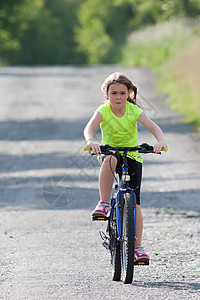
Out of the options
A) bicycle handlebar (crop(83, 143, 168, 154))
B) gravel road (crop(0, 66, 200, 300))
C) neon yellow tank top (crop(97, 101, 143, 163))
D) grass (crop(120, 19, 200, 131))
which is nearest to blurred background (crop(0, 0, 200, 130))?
grass (crop(120, 19, 200, 131))

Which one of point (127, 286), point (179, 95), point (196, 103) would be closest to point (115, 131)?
point (127, 286)

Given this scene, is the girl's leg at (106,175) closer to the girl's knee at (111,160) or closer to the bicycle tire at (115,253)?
the girl's knee at (111,160)

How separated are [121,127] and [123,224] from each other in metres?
0.78

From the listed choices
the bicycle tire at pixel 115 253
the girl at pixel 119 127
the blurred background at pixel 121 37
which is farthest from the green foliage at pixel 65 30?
the bicycle tire at pixel 115 253

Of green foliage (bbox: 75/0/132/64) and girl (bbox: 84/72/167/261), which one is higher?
green foliage (bbox: 75/0/132/64)

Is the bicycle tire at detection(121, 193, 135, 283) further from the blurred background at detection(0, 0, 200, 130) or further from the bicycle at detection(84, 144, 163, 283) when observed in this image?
the blurred background at detection(0, 0, 200, 130)

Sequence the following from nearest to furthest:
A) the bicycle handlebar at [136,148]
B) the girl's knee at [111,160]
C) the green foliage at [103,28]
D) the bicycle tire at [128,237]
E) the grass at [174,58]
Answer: the bicycle tire at [128,237] → the bicycle handlebar at [136,148] → the girl's knee at [111,160] → the grass at [174,58] → the green foliage at [103,28]

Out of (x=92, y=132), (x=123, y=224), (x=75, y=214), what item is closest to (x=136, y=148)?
(x=92, y=132)

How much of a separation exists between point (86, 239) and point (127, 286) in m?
1.85

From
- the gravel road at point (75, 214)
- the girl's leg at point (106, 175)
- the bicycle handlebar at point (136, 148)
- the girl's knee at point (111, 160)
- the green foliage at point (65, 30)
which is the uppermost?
the green foliage at point (65, 30)

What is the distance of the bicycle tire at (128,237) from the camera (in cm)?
515

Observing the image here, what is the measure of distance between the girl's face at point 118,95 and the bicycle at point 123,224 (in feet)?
1.20

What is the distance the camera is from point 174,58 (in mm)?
27406

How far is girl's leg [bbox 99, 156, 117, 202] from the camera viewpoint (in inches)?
219
